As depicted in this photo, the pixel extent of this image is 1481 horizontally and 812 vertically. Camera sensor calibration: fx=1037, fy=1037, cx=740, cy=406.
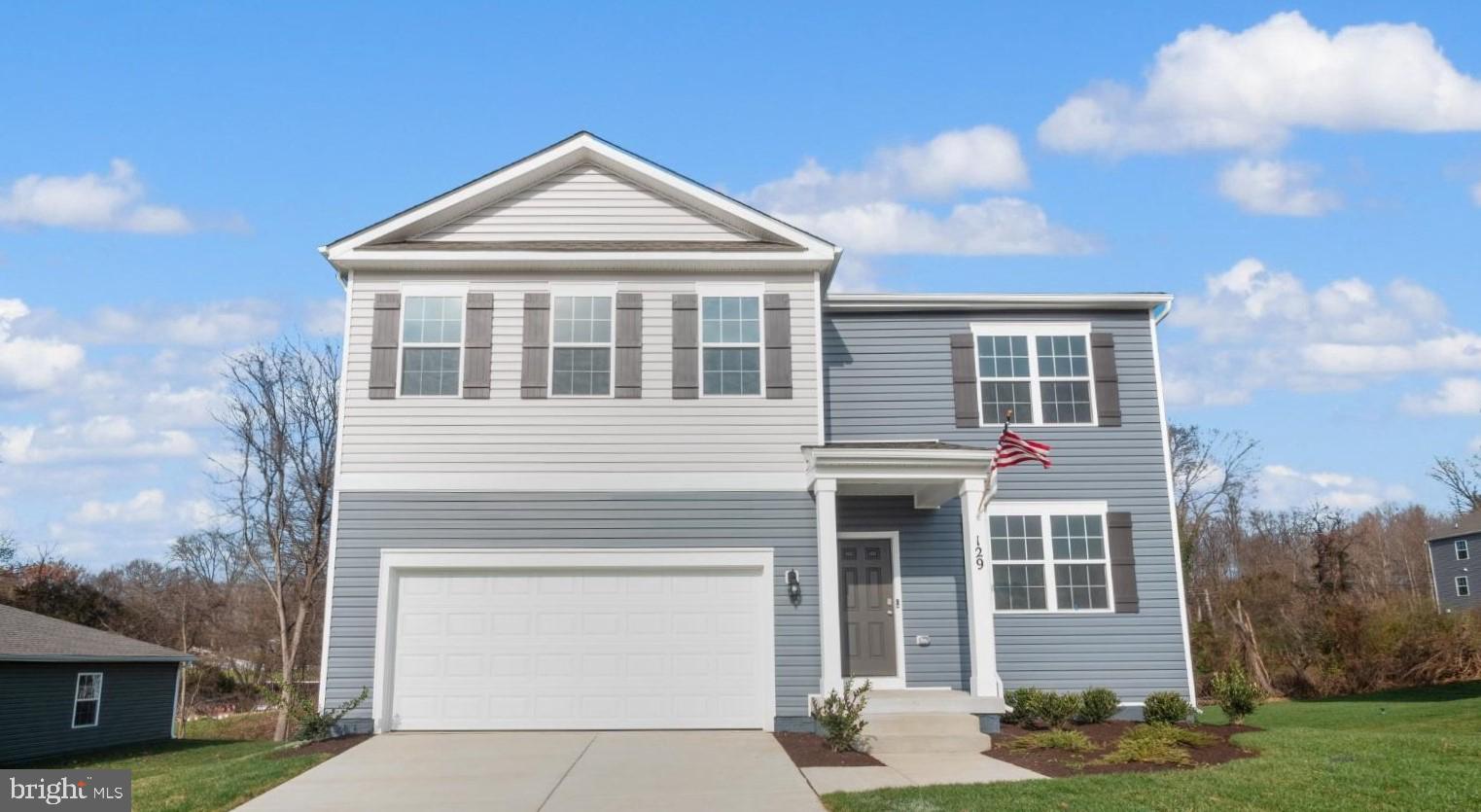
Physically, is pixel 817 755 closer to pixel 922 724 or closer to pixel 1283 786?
pixel 922 724

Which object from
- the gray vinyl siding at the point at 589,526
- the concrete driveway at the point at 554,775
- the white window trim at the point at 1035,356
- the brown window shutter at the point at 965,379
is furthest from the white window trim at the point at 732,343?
the concrete driveway at the point at 554,775

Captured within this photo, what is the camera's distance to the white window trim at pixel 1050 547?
45.4ft

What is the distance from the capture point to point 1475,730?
39.6ft

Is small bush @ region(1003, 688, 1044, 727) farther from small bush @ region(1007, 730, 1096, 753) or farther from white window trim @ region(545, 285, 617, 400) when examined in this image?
white window trim @ region(545, 285, 617, 400)

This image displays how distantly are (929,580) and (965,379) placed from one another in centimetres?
287

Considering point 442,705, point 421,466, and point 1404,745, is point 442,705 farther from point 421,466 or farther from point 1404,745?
point 1404,745

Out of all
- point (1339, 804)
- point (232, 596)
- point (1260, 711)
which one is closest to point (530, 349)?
point (1339, 804)

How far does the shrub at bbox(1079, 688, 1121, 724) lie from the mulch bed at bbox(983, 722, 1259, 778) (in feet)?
0.71

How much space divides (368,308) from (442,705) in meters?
5.13

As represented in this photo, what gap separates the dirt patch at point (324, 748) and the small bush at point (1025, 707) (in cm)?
773

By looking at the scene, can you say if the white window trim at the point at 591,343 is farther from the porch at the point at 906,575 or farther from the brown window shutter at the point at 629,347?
the porch at the point at 906,575

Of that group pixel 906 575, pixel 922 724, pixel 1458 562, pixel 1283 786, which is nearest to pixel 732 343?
pixel 906 575

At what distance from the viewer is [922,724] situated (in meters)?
11.8

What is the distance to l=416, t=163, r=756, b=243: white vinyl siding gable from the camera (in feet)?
45.8
